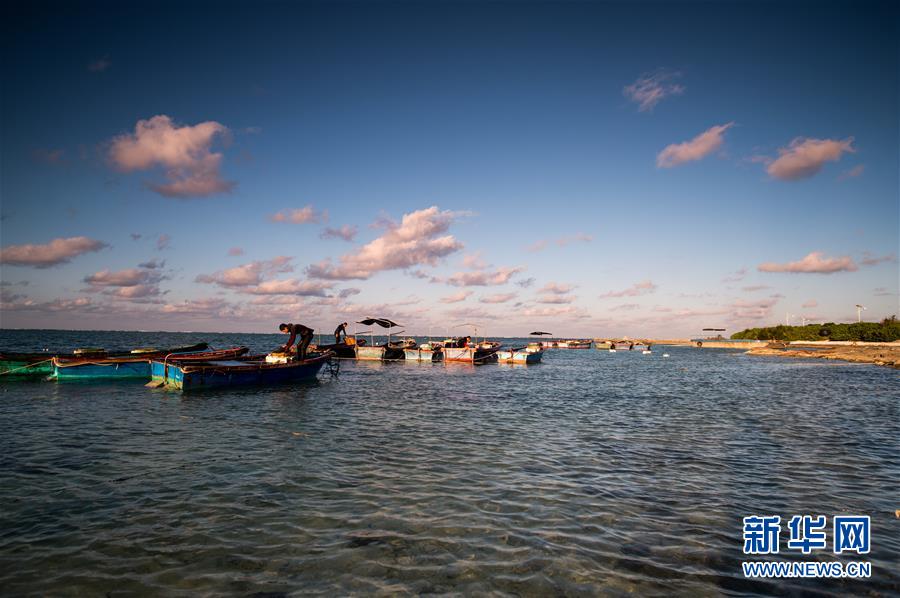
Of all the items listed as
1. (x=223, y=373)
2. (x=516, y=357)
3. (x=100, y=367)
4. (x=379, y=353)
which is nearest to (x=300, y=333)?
(x=223, y=373)

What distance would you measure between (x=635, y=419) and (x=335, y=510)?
16.3 meters

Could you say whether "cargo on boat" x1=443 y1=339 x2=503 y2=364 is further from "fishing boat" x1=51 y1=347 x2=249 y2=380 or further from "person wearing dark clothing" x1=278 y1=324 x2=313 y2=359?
"fishing boat" x1=51 y1=347 x2=249 y2=380

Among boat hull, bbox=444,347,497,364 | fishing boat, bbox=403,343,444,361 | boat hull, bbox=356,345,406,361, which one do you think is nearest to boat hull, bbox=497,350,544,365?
boat hull, bbox=444,347,497,364

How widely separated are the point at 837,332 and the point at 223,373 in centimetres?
16246

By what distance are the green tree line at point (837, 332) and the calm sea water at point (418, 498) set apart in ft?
406

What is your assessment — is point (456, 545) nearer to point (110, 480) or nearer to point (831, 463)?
point (110, 480)

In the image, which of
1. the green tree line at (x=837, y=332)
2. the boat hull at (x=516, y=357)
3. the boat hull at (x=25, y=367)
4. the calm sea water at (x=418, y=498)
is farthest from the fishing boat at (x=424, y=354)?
the green tree line at (x=837, y=332)

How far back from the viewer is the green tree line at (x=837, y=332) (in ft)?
367

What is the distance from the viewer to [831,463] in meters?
13.6

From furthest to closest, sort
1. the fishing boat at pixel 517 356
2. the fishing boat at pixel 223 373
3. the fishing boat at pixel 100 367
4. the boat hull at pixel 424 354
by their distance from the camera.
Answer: the fishing boat at pixel 517 356 → the boat hull at pixel 424 354 → the fishing boat at pixel 100 367 → the fishing boat at pixel 223 373

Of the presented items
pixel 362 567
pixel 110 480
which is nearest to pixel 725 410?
pixel 362 567

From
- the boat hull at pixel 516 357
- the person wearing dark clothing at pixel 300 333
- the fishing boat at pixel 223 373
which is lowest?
the boat hull at pixel 516 357

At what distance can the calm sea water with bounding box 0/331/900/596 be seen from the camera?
22.8 ft

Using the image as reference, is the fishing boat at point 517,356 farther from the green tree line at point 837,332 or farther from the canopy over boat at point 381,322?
Answer: the green tree line at point 837,332
